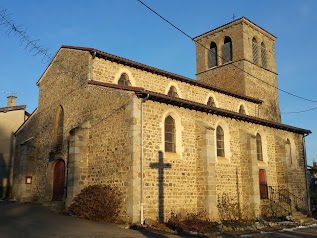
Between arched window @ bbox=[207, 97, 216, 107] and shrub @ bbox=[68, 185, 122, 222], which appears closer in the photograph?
shrub @ bbox=[68, 185, 122, 222]

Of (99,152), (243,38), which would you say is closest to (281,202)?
(99,152)

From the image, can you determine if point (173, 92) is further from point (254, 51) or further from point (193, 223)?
point (254, 51)

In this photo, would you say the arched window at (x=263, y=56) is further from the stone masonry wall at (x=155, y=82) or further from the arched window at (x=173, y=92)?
the arched window at (x=173, y=92)

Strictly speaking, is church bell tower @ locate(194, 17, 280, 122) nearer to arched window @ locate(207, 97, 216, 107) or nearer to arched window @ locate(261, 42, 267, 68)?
arched window @ locate(261, 42, 267, 68)

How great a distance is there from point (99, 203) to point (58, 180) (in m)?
5.33

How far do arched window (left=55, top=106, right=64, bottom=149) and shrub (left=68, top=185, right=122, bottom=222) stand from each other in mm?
4726

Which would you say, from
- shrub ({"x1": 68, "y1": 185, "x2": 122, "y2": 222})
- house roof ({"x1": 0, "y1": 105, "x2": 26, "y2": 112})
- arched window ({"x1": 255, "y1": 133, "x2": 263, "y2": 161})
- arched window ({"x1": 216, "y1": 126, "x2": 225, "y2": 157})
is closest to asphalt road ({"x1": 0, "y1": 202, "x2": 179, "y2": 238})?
shrub ({"x1": 68, "y1": 185, "x2": 122, "y2": 222})

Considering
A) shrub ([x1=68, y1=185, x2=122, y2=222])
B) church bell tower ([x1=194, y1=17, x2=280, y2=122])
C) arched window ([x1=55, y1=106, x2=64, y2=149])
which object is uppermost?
church bell tower ([x1=194, y1=17, x2=280, y2=122])

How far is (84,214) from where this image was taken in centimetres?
1414

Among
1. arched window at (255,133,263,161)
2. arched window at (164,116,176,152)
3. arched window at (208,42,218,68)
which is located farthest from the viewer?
arched window at (208,42,218,68)

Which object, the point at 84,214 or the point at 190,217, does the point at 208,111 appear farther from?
the point at 84,214

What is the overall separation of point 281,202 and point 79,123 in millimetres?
12951

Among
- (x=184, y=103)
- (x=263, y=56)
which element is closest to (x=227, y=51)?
(x=263, y=56)

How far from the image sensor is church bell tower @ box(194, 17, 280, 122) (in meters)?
28.0
